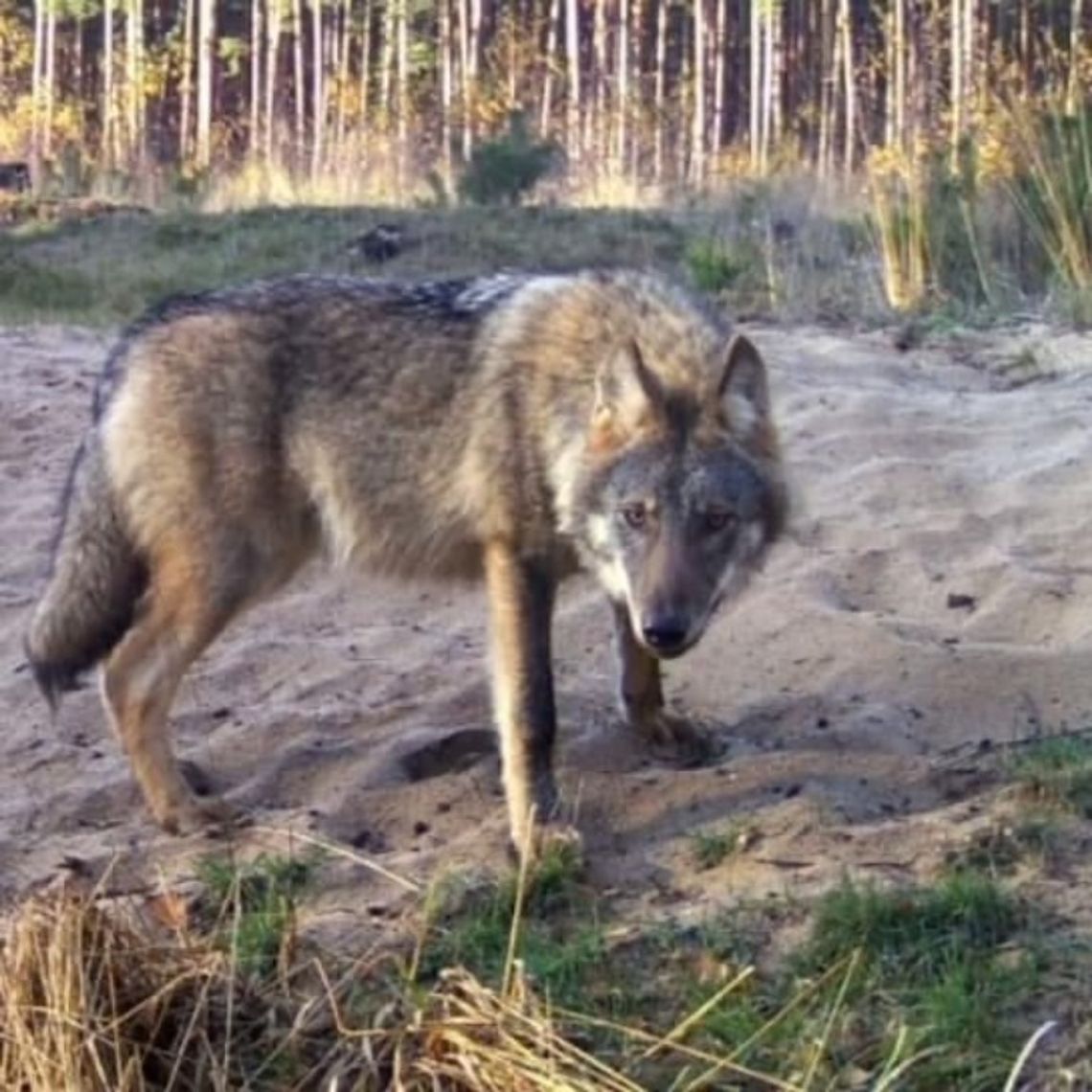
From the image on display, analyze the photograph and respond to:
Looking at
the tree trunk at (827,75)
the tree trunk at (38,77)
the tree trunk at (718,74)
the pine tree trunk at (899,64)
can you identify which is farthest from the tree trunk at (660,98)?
the tree trunk at (38,77)

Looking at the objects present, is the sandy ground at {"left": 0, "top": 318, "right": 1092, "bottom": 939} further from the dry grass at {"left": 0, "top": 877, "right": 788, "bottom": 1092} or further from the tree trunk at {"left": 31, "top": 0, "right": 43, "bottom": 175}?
the tree trunk at {"left": 31, "top": 0, "right": 43, "bottom": 175}

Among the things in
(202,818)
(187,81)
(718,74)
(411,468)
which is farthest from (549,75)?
(202,818)

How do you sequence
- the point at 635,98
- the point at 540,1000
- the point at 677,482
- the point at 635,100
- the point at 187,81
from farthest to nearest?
the point at 187,81
the point at 635,98
the point at 635,100
the point at 677,482
the point at 540,1000

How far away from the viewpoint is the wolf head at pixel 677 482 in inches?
197

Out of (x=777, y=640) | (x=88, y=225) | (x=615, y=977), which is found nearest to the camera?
(x=615, y=977)

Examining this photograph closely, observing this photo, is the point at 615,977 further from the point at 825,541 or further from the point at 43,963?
the point at 825,541

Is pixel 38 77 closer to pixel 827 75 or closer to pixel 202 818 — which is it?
pixel 827 75

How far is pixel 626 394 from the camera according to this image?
515 cm

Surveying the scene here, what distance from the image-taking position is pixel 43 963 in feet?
12.5

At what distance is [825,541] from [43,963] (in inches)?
144

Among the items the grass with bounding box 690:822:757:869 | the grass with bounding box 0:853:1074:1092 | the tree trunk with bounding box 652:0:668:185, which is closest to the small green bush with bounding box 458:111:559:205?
the tree trunk with bounding box 652:0:668:185

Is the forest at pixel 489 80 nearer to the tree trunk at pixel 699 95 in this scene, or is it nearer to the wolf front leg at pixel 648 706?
the tree trunk at pixel 699 95

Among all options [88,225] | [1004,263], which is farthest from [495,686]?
[88,225]

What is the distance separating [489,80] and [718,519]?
3246 centimetres
